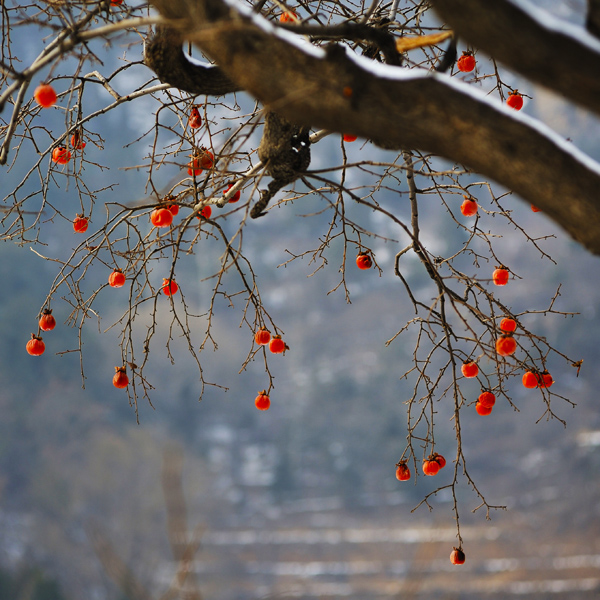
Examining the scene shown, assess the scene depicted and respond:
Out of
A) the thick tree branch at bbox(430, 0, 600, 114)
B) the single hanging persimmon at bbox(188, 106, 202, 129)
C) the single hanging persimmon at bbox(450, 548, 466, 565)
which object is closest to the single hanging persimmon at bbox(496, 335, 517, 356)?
the single hanging persimmon at bbox(450, 548, 466, 565)

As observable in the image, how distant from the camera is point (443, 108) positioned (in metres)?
1.29

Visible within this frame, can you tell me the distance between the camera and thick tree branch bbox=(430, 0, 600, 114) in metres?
1.14

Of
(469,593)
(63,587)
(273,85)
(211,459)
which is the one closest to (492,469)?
(469,593)

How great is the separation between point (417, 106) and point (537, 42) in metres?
0.26

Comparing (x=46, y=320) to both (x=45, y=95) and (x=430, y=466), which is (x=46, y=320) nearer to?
(x=45, y=95)

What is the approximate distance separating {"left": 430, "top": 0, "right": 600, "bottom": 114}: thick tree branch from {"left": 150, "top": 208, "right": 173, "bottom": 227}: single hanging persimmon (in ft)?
4.15

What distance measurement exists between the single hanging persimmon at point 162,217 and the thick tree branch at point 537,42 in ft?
4.15

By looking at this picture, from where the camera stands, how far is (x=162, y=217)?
7.11 feet

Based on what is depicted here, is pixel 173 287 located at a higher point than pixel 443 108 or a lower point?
higher

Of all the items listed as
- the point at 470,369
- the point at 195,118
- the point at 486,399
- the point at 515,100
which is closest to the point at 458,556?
the point at 486,399

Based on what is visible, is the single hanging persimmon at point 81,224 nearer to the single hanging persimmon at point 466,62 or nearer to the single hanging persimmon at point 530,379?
the single hanging persimmon at point 466,62

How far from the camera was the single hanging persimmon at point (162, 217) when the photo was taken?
85.1 inches

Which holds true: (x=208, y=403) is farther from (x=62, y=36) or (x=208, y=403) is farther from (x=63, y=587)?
(x=62, y=36)

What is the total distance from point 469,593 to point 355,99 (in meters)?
12.3
